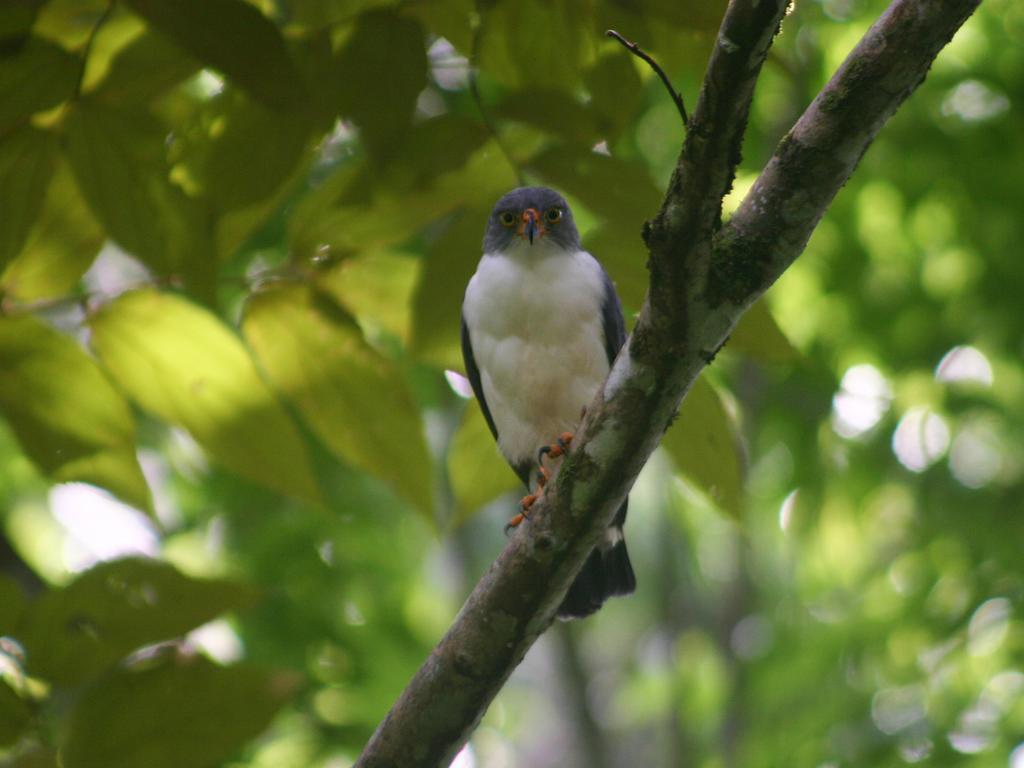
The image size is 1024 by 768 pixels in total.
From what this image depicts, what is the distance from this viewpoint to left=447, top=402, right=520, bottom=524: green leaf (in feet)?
8.56

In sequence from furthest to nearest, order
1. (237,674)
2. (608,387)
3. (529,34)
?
(529,34) < (608,387) < (237,674)

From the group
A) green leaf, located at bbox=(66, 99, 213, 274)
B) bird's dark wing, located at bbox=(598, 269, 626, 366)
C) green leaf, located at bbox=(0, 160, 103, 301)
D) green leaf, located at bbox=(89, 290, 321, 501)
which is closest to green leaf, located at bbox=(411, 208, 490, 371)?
green leaf, located at bbox=(89, 290, 321, 501)

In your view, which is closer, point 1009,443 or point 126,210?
point 126,210

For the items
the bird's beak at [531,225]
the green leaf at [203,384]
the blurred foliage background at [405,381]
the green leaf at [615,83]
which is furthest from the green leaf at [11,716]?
the bird's beak at [531,225]

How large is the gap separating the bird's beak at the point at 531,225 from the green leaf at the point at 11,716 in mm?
2360

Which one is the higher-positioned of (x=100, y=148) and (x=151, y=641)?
(x=100, y=148)

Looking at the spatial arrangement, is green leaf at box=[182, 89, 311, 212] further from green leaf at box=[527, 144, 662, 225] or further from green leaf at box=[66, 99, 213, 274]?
green leaf at box=[527, 144, 662, 225]

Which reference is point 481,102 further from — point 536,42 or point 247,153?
point 247,153

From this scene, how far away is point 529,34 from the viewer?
2.31 metres

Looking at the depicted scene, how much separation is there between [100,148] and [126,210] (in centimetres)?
14

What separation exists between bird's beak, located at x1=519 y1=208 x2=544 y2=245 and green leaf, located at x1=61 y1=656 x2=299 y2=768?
2.22 m

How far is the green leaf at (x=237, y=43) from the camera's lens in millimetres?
1954

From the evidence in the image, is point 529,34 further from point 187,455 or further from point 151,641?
point 187,455

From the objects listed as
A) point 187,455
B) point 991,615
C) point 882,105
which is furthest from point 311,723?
point 882,105
